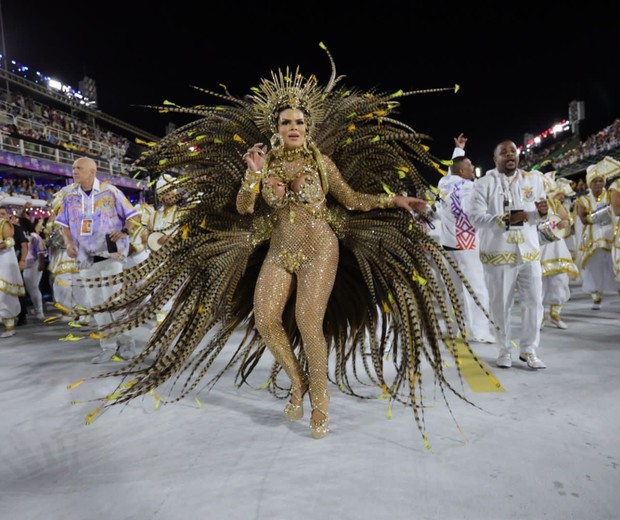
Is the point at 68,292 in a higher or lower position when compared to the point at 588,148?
lower

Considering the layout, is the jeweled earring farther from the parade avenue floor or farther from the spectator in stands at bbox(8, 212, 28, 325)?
the spectator in stands at bbox(8, 212, 28, 325)

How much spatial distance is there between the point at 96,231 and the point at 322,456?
122 inches

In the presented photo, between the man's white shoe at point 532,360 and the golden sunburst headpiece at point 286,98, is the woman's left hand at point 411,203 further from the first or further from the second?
the man's white shoe at point 532,360

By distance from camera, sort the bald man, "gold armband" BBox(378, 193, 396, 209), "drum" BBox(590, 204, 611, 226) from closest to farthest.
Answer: "gold armband" BBox(378, 193, 396, 209) < the bald man < "drum" BBox(590, 204, 611, 226)

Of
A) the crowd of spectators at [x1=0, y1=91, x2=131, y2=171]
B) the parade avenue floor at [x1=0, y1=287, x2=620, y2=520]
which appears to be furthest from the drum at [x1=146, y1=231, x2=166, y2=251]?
the crowd of spectators at [x1=0, y1=91, x2=131, y2=171]

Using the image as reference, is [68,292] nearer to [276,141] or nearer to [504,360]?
[276,141]

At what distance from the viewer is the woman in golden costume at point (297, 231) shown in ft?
8.41

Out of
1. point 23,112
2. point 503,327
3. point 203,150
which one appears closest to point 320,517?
point 203,150

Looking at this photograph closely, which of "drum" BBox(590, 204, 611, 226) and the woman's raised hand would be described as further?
"drum" BBox(590, 204, 611, 226)

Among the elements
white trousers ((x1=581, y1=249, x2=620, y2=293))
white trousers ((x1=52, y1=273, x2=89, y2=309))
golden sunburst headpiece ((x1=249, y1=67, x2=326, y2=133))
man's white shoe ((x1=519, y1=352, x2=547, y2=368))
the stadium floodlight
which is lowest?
man's white shoe ((x1=519, y1=352, x2=547, y2=368))

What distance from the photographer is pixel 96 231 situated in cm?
431

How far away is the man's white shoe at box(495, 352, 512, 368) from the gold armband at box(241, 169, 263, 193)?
2405 mm

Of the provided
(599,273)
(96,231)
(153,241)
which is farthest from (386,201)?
(599,273)

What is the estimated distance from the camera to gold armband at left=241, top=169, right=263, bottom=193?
2494mm
